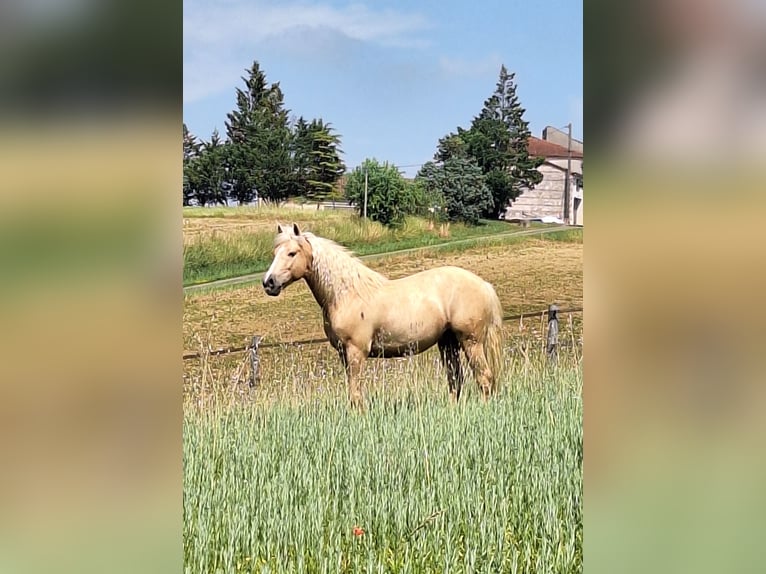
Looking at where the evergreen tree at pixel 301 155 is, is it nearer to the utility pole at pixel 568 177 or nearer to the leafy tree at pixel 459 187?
the leafy tree at pixel 459 187

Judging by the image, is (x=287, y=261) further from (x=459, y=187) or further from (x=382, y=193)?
(x=459, y=187)

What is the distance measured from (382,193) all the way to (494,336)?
81 cm

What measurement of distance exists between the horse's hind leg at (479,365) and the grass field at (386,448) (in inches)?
1.8

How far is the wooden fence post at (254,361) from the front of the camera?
3182 mm

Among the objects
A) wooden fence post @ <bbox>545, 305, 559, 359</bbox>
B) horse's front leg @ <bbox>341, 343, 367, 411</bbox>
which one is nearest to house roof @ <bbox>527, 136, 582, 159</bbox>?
wooden fence post @ <bbox>545, 305, 559, 359</bbox>

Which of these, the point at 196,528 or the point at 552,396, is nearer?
the point at 196,528

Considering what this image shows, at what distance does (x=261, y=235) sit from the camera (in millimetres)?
3133

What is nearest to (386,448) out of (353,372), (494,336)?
(353,372)

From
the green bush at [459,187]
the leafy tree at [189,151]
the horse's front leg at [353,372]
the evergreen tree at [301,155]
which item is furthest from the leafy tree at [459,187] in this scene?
the leafy tree at [189,151]
